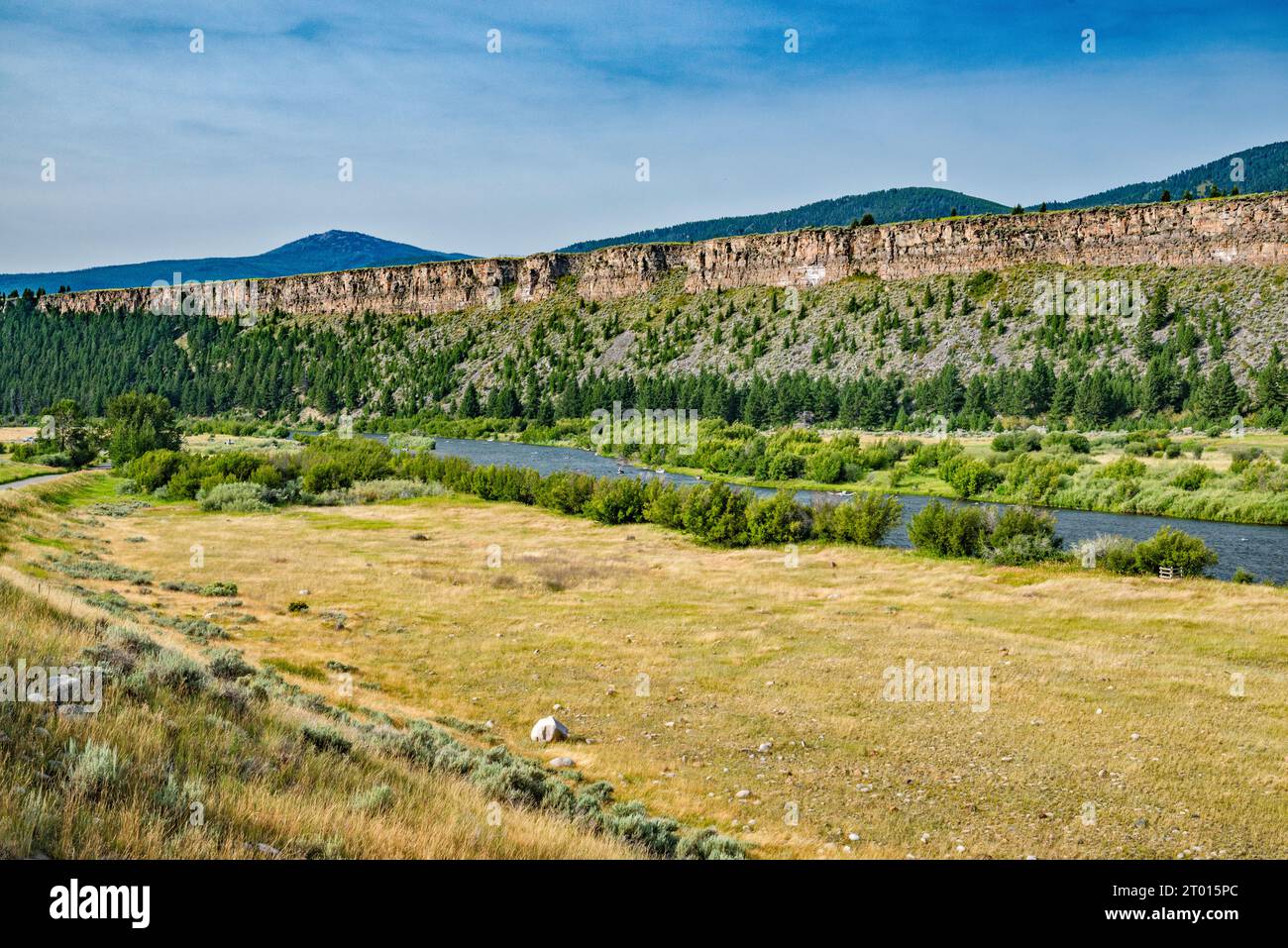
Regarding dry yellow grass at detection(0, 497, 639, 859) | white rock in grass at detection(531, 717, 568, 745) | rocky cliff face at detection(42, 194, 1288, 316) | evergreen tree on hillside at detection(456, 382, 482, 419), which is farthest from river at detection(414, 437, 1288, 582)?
rocky cliff face at detection(42, 194, 1288, 316)

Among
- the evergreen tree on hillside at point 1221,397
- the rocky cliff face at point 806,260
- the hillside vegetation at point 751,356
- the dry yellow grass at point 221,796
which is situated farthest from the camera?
the rocky cliff face at point 806,260

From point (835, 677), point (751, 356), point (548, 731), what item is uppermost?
point (751, 356)

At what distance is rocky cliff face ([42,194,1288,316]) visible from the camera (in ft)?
370

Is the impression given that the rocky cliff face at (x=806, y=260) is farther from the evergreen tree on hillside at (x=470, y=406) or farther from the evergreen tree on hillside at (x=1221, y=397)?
the evergreen tree on hillside at (x=470, y=406)

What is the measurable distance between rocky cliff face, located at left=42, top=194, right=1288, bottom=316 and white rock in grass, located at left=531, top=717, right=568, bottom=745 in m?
127

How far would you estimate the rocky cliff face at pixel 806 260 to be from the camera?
11269cm

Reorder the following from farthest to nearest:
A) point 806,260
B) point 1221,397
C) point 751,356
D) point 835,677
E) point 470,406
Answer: point 806,260
point 470,406
point 751,356
point 1221,397
point 835,677

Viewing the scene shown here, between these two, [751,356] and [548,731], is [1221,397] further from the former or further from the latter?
[548,731]

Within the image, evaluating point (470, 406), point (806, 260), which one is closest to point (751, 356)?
point (806, 260)

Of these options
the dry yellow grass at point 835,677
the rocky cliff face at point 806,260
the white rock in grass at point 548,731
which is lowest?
the dry yellow grass at point 835,677

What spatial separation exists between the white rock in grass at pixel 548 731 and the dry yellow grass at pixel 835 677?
1.52ft

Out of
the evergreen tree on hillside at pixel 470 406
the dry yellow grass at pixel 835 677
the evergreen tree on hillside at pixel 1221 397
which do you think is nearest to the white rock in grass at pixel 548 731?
the dry yellow grass at pixel 835 677

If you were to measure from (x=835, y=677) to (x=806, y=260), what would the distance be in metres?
136

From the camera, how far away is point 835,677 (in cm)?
2123
